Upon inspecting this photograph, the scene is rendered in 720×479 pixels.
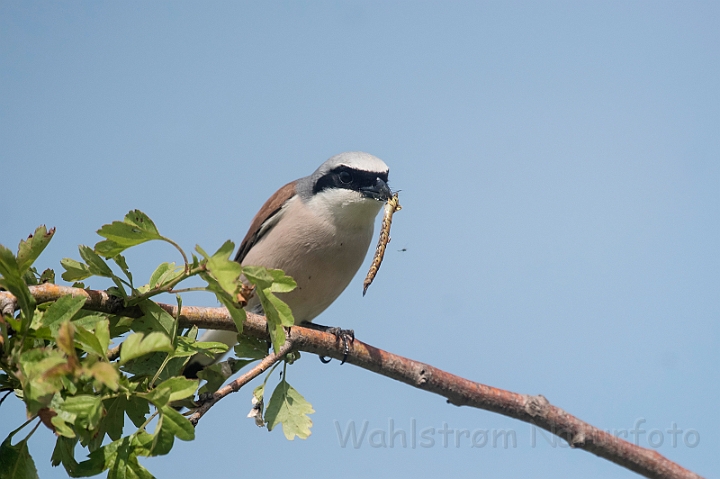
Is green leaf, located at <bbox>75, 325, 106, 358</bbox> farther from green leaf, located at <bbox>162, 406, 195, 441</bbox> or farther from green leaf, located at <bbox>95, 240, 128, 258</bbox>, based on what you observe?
green leaf, located at <bbox>95, 240, 128, 258</bbox>

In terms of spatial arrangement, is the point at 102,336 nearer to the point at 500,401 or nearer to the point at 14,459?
the point at 14,459

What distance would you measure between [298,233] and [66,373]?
10.6 ft

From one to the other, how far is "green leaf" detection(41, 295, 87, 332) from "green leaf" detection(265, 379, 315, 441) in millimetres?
1147

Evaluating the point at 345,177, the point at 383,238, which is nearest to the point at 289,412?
the point at 383,238

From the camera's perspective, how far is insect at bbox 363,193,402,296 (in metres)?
4.16

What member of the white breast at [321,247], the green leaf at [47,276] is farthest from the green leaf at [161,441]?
the white breast at [321,247]

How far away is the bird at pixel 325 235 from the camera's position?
4.79 m

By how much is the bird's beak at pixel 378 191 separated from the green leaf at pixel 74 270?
107 inches

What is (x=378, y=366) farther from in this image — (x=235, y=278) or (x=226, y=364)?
(x=235, y=278)

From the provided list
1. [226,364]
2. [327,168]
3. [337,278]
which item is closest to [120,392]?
[226,364]

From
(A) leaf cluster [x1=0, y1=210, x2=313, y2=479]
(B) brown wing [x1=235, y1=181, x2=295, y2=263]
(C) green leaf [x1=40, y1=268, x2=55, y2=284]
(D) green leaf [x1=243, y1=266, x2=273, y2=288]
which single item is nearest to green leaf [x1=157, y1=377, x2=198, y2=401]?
(A) leaf cluster [x1=0, y1=210, x2=313, y2=479]

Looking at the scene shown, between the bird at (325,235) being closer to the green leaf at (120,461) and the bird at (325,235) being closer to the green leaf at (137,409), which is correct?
the green leaf at (137,409)

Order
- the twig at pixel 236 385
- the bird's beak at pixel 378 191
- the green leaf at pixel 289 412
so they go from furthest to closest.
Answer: the bird's beak at pixel 378 191 < the green leaf at pixel 289 412 < the twig at pixel 236 385

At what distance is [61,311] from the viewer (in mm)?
1977
